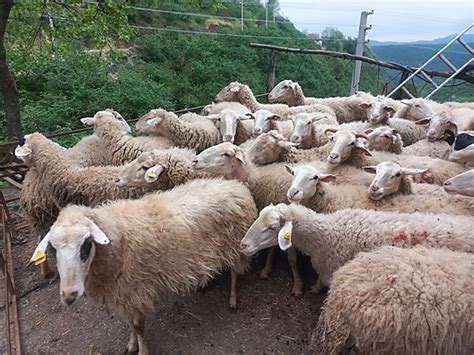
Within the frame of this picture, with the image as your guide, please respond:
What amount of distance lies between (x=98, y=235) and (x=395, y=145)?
12.9ft

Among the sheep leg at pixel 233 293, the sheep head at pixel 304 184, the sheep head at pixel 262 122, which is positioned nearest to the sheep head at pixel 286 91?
the sheep head at pixel 262 122

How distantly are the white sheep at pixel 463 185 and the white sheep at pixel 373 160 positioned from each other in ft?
2.93

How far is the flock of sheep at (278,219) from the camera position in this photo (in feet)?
7.18

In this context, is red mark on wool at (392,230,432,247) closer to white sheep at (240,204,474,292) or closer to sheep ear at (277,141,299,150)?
white sheep at (240,204,474,292)

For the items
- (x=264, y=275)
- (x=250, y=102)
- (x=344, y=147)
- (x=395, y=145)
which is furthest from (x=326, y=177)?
(x=250, y=102)

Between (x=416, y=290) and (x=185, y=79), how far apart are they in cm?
1404

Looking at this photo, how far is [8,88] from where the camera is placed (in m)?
5.80

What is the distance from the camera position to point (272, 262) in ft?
14.3

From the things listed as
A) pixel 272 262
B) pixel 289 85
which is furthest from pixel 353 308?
pixel 289 85

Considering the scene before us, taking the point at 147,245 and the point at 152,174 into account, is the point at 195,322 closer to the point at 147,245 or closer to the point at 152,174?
the point at 147,245

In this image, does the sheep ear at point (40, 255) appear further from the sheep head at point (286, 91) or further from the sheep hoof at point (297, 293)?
the sheep head at point (286, 91)

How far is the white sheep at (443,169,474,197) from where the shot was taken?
3.21 meters

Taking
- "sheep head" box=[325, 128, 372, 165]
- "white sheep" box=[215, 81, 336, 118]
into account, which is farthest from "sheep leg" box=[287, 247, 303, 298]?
"white sheep" box=[215, 81, 336, 118]

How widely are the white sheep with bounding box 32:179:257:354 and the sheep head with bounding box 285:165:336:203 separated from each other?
0.46m
